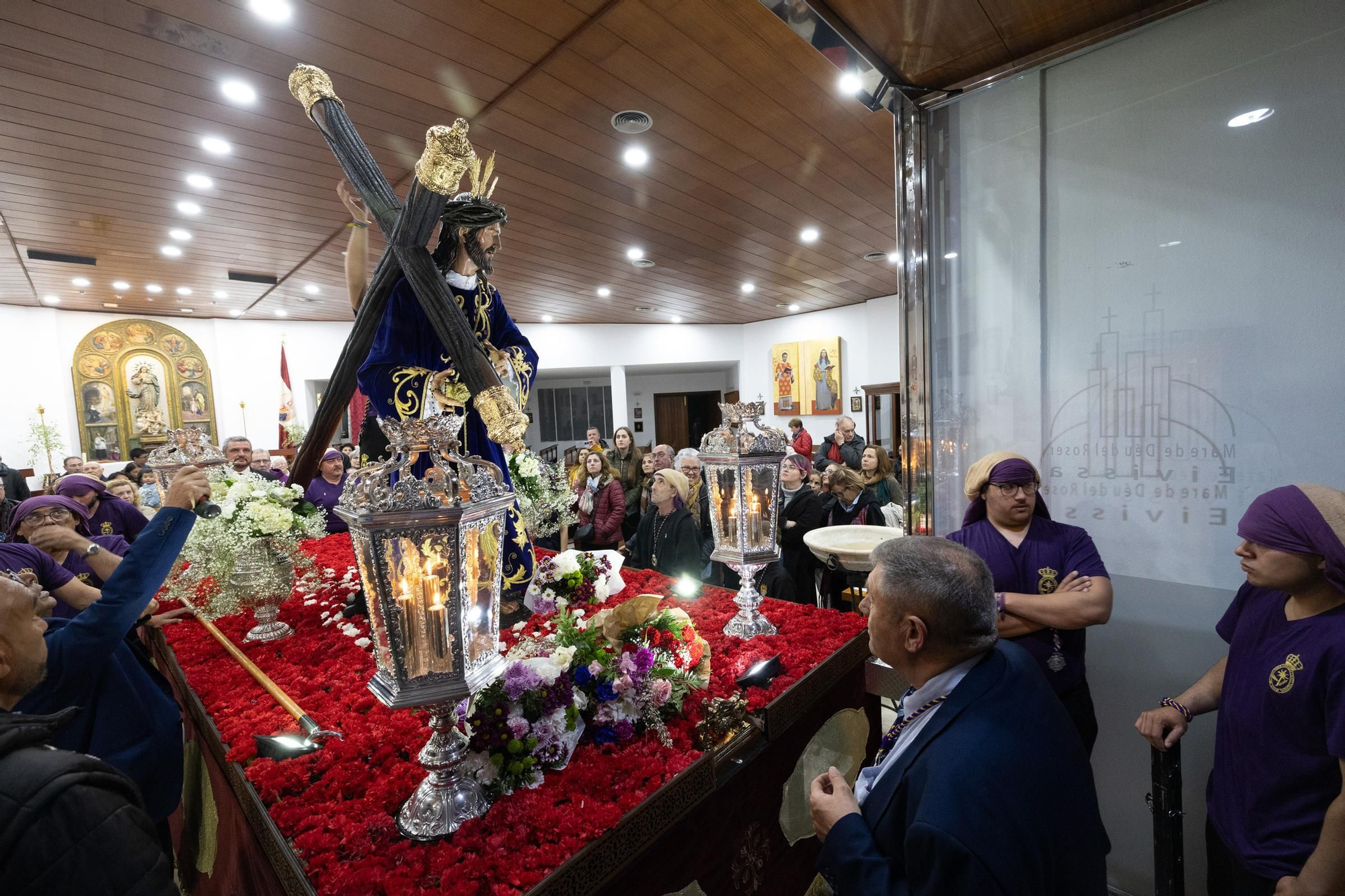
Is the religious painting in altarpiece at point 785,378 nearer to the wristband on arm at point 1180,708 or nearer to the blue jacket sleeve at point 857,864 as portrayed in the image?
the wristband on arm at point 1180,708

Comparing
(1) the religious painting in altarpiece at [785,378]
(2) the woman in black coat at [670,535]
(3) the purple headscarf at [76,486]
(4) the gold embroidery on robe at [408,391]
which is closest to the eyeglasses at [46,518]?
(3) the purple headscarf at [76,486]

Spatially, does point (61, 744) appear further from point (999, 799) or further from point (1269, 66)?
point (1269, 66)

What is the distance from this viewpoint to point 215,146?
424 cm

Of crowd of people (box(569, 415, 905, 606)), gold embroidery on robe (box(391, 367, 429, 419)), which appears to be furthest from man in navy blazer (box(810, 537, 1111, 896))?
gold embroidery on robe (box(391, 367, 429, 419))

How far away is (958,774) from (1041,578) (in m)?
1.36

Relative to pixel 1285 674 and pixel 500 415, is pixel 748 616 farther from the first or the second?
pixel 1285 674

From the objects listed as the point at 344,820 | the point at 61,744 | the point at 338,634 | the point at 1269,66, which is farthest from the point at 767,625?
the point at 1269,66

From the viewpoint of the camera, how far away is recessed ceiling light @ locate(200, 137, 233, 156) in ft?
13.6

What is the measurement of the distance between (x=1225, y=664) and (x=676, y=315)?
11716 millimetres

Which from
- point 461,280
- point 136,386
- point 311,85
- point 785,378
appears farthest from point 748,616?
point 136,386

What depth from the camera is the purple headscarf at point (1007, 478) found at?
2229mm

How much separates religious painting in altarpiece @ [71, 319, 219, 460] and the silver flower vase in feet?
34.4

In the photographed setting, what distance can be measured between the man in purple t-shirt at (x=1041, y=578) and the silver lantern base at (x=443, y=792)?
180cm

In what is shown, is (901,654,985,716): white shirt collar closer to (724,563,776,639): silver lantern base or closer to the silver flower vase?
(724,563,776,639): silver lantern base
